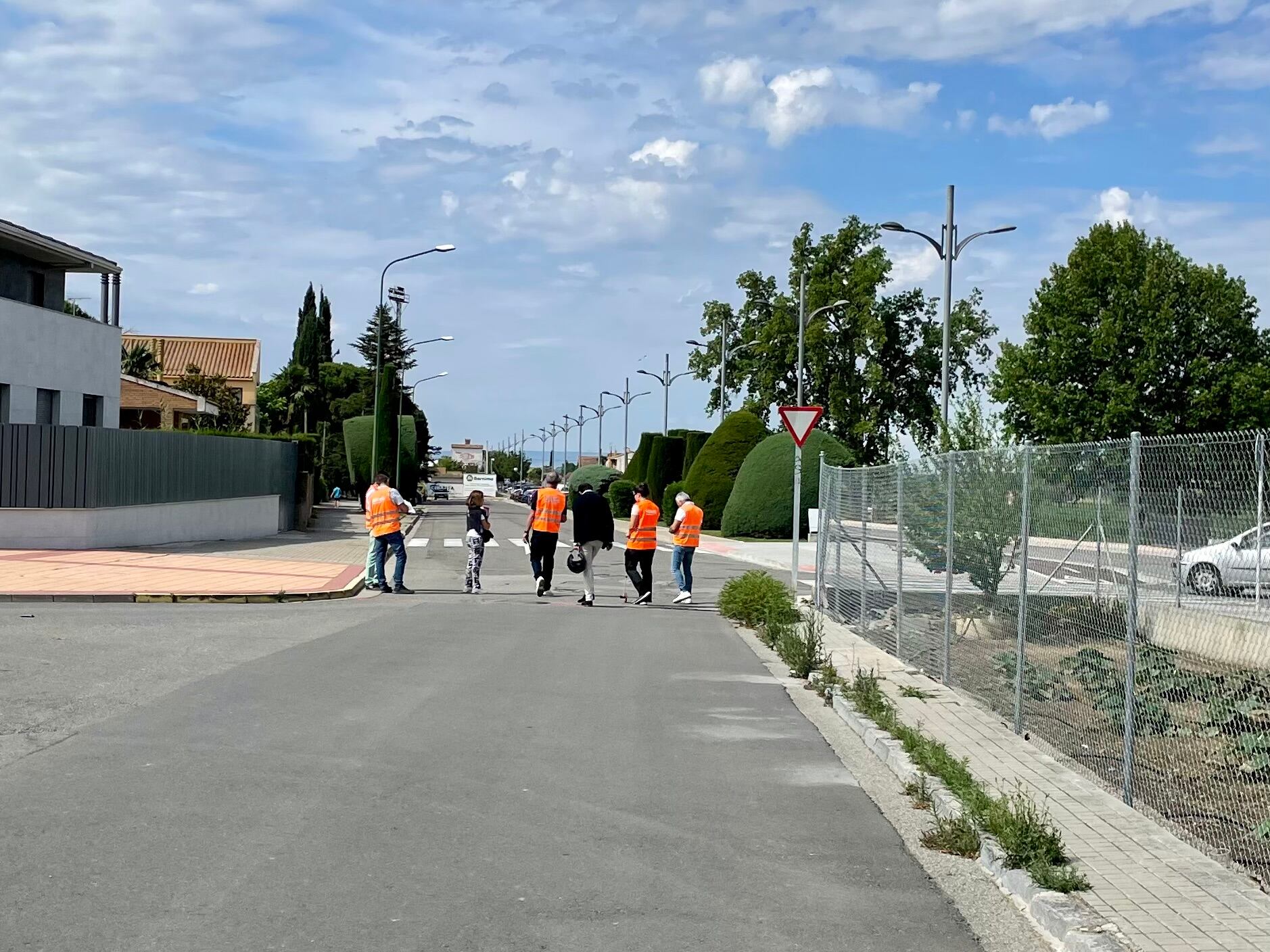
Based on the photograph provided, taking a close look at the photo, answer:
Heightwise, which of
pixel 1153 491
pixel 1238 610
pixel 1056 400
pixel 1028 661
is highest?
pixel 1056 400

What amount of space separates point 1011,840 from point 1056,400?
167 feet

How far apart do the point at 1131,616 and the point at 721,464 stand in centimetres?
4124

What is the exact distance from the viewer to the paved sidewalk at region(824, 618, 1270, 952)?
5.04 m

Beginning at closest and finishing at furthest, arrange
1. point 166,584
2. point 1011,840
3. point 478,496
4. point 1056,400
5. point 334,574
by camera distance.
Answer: point 1011,840
point 166,584
point 478,496
point 334,574
point 1056,400

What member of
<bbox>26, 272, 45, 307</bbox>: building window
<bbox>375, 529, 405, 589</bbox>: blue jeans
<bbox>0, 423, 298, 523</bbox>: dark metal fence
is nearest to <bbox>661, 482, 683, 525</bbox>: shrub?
<bbox>0, 423, 298, 523</bbox>: dark metal fence

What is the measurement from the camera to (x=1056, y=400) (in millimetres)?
54312

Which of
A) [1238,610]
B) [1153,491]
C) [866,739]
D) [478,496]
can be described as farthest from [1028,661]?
[478,496]

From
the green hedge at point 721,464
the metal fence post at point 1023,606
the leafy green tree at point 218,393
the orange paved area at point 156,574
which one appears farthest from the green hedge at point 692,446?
the metal fence post at point 1023,606

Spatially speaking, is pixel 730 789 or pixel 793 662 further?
pixel 793 662

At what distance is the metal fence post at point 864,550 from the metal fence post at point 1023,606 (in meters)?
5.75

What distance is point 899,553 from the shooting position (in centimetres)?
1328

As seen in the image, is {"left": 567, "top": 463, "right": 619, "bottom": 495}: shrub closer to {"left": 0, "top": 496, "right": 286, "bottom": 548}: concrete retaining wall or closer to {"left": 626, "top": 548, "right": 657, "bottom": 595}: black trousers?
{"left": 0, "top": 496, "right": 286, "bottom": 548}: concrete retaining wall

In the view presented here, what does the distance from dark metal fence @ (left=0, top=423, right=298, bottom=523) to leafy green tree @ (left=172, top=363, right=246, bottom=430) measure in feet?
116

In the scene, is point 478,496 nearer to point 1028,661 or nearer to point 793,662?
point 793,662
